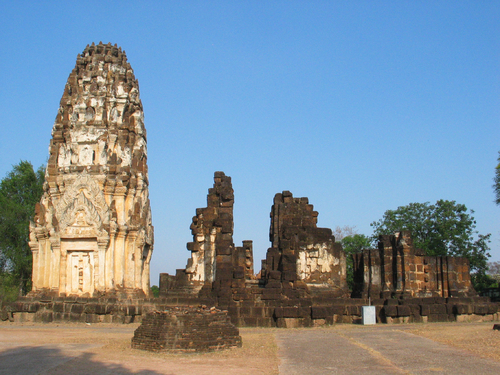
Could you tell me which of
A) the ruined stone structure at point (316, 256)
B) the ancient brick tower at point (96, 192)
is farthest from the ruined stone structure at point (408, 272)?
the ancient brick tower at point (96, 192)

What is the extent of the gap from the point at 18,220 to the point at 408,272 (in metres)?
22.9

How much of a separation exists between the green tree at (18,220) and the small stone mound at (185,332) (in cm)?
2261

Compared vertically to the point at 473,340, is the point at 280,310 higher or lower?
higher

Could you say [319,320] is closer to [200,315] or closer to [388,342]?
[388,342]

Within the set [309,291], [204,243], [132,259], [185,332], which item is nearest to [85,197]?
[132,259]

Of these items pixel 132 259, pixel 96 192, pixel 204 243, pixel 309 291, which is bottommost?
pixel 309 291

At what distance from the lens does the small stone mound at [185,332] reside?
9.89 meters

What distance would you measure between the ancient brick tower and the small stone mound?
9.17 m

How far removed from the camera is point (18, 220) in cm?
3094

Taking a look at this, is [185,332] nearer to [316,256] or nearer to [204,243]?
[316,256]

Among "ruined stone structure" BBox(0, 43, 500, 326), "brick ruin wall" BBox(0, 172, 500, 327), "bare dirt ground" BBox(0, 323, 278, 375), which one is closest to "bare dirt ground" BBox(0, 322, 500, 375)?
"bare dirt ground" BBox(0, 323, 278, 375)

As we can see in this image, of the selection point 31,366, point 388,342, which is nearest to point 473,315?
point 388,342

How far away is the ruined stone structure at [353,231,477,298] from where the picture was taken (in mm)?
19734

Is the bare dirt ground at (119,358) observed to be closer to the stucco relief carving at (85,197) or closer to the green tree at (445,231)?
the stucco relief carving at (85,197)
